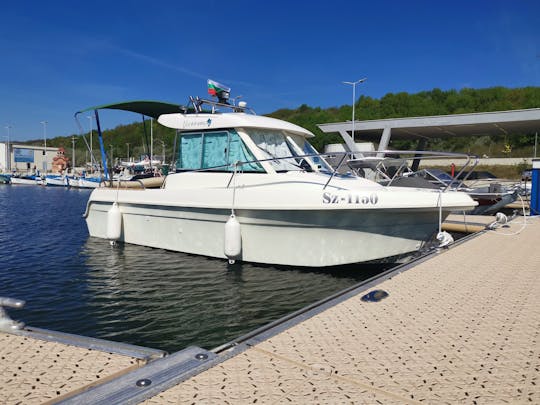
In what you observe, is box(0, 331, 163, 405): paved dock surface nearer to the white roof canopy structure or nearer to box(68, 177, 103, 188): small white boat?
the white roof canopy structure

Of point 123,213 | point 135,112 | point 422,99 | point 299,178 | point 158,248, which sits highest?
point 422,99

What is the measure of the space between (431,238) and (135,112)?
26.2 feet

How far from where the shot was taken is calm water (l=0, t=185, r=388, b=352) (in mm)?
5309

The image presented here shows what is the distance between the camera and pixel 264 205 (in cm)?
739

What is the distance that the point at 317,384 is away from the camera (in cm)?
253

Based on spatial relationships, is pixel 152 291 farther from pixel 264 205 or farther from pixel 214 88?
pixel 214 88

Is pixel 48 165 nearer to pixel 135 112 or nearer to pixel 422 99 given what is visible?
pixel 422 99

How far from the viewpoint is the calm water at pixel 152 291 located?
17.4 feet

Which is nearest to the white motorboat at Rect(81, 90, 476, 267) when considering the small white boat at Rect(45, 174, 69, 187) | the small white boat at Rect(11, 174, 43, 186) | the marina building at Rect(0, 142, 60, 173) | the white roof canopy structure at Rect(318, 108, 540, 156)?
the white roof canopy structure at Rect(318, 108, 540, 156)

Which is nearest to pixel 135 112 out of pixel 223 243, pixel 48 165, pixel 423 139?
pixel 223 243

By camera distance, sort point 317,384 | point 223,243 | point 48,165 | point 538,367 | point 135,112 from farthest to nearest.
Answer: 1. point 48,165
2. point 135,112
3. point 223,243
4. point 538,367
5. point 317,384

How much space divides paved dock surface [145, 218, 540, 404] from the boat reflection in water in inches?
76.5

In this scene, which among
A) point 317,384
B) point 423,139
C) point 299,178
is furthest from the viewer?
point 423,139

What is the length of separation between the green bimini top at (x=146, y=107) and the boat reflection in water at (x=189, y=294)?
3.66m
